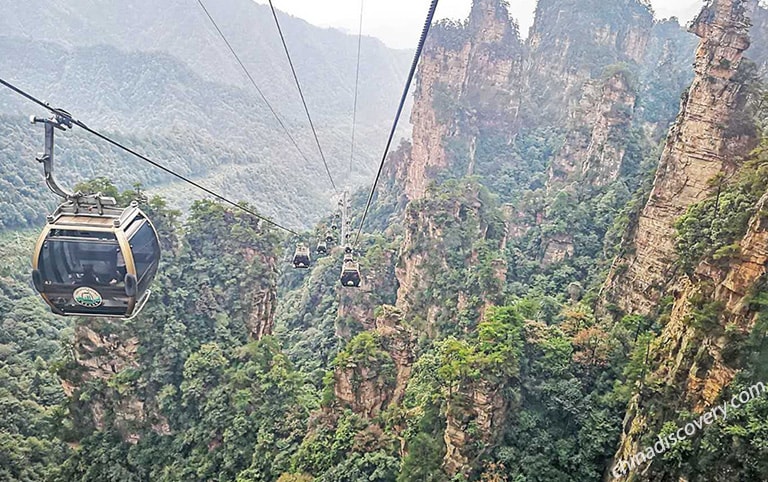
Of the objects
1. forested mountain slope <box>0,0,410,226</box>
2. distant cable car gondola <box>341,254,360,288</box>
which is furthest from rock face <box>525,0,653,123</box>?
forested mountain slope <box>0,0,410,226</box>

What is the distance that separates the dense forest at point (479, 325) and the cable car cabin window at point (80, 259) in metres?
8.60

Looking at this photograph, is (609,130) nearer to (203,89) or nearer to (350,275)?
(350,275)

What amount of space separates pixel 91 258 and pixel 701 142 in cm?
1565

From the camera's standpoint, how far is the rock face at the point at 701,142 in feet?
47.3

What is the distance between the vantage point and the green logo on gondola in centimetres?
638

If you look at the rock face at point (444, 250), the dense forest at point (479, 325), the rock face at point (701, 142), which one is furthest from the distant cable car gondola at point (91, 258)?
the rock face at point (444, 250)

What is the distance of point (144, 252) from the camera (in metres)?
6.77

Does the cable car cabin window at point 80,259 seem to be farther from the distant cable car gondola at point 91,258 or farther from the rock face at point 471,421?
the rock face at point 471,421

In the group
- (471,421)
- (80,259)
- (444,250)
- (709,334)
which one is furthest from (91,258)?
(444,250)

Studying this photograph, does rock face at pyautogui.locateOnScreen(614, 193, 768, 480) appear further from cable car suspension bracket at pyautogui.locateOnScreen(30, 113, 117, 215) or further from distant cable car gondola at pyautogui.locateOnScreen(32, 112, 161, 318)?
cable car suspension bracket at pyautogui.locateOnScreen(30, 113, 117, 215)

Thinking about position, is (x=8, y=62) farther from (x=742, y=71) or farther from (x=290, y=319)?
(x=742, y=71)

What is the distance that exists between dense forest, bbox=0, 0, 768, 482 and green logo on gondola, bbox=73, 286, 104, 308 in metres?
8.46

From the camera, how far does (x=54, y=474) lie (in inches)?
683

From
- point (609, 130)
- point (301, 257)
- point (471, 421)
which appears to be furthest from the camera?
point (609, 130)
